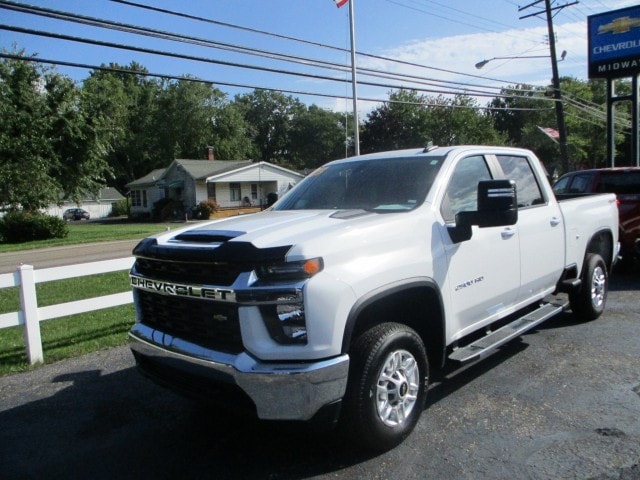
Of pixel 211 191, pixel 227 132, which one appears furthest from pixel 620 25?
pixel 227 132

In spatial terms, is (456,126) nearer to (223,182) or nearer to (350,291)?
(223,182)

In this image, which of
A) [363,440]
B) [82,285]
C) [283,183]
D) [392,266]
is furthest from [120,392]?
[283,183]

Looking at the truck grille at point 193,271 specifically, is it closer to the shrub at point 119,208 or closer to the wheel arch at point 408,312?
the wheel arch at point 408,312

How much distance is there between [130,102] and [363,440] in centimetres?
7078

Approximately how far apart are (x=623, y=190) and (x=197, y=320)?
Answer: 28.0ft

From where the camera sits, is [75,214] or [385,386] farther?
[75,214]

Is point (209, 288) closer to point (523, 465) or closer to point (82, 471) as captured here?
point (82, 471)

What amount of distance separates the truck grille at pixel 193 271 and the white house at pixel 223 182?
38.2 m

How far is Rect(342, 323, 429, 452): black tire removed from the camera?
3084 mm

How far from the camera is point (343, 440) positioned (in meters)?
3.45

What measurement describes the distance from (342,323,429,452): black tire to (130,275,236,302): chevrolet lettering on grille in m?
0.84

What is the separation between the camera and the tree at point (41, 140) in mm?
26078

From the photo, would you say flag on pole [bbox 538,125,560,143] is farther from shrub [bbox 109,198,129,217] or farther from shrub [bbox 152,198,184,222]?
shrub [bbox 109,198,129,217]

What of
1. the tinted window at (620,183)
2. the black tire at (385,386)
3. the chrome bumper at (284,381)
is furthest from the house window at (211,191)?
the chrome bumper at (284,381)
